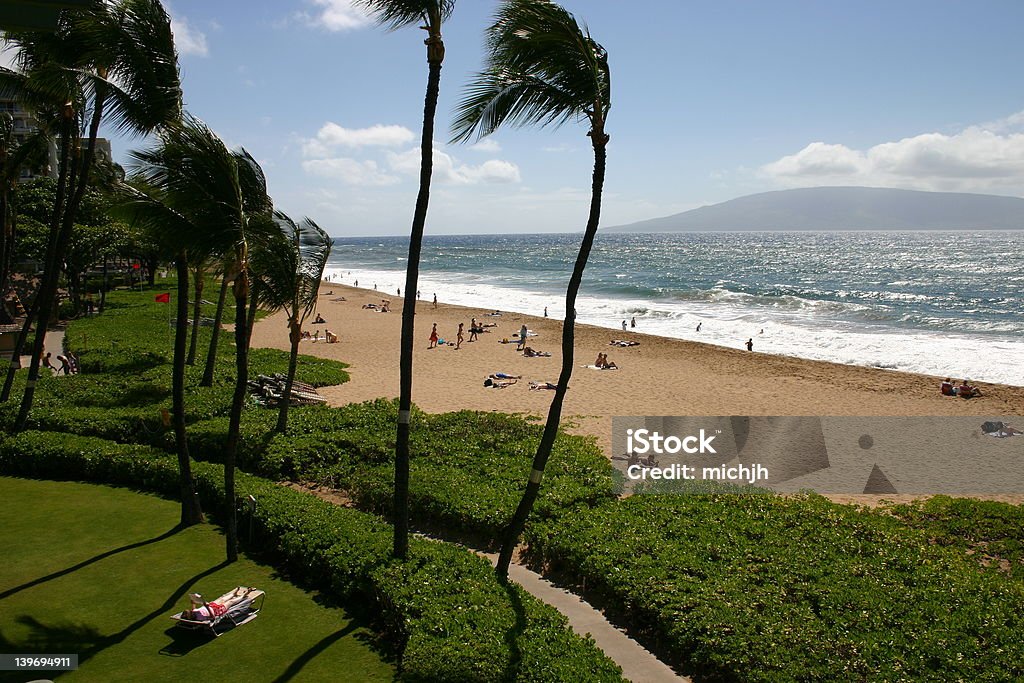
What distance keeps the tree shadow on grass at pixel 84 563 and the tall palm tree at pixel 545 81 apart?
5.83 m

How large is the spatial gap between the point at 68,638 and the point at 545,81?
8467 mm

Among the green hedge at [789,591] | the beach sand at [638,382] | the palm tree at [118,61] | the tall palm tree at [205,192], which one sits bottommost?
the beach sand at [638,382]

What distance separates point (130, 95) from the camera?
10.3 meters

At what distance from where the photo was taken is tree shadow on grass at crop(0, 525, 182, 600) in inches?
348

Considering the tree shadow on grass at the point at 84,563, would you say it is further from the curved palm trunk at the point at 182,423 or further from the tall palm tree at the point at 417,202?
the tall palm tree at the point at 417,202

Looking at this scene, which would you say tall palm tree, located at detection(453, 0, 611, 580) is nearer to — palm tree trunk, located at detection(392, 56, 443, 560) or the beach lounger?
palm tree trunk, located at detection(392, 56, 443, 560)

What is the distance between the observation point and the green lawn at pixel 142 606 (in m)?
7.32

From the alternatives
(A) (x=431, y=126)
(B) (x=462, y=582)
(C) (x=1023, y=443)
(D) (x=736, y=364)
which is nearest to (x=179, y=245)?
(A) (x=431, y=126)

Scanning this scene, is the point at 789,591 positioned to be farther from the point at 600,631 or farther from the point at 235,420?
the point at 235,420

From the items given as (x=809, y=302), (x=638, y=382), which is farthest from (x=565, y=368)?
(x=809, y=302)

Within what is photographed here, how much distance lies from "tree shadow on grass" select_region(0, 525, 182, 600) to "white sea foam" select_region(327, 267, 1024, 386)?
30.0 m

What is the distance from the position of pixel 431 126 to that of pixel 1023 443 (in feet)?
60.5

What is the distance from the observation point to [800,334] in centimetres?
4059

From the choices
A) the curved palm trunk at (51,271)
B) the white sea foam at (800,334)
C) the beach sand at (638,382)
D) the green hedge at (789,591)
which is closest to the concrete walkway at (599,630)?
the green hedge at (789,591)
